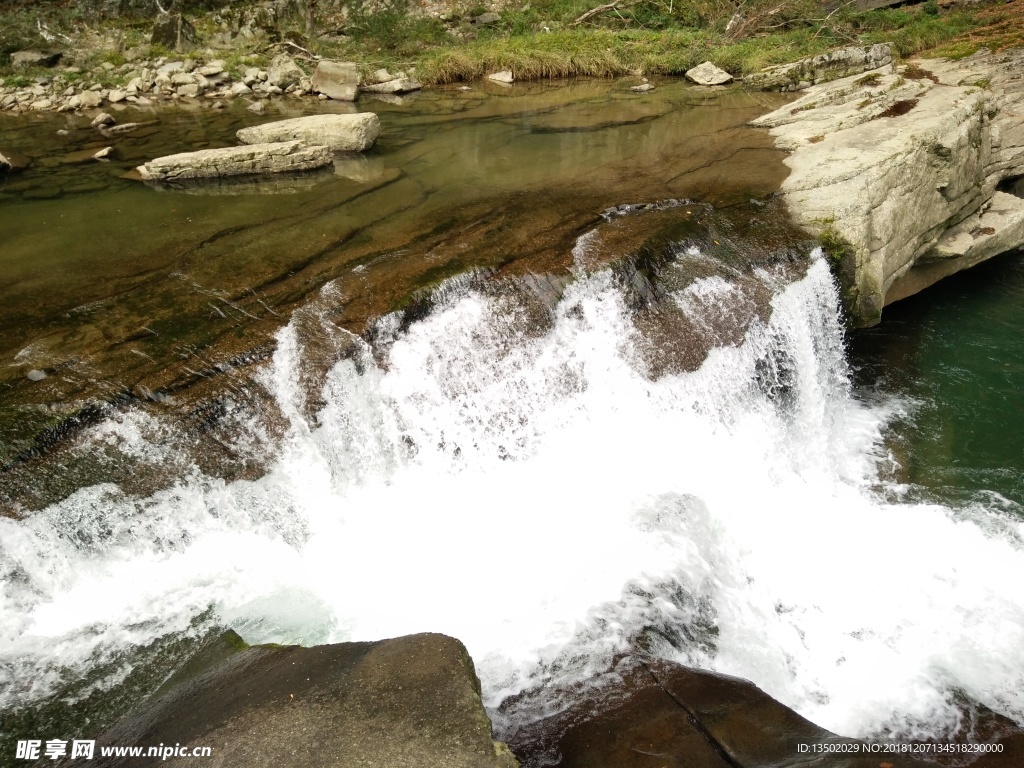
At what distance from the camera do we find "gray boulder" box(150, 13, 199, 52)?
51.2 feet

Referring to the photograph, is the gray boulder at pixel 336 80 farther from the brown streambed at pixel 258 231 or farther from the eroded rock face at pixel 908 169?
the eroded rock face at pixel 908 169

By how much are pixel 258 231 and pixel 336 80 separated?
869cm

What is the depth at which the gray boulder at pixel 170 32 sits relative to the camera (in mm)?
15594

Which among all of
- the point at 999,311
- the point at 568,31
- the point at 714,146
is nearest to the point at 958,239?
the point at 999,311

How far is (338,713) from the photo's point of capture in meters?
2.78

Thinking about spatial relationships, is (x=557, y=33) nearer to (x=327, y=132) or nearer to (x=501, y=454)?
(x=327, y=132)

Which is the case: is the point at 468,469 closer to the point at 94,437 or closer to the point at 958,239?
the point at 94,437

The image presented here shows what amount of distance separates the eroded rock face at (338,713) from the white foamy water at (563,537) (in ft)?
2.52

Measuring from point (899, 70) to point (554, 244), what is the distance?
29.2 ft

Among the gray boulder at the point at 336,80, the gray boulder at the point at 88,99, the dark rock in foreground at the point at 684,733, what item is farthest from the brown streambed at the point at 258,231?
the dark rock in foreground at the point at 684,733

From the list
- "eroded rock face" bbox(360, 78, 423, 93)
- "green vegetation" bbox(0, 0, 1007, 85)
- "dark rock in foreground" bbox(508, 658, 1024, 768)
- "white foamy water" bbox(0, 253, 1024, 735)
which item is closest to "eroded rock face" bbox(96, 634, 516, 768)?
"dark rock in foreground" bbox(508, 658, 1024, 768)

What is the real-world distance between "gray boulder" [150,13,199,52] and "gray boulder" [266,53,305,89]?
103 inches

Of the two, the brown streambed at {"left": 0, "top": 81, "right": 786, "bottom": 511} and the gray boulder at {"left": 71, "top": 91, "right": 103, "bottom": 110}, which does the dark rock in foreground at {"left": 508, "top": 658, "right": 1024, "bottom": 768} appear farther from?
the gray boulder at {"left": 71, "top": 91, "right": 103, "bottom": 110}

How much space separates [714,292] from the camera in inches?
248
